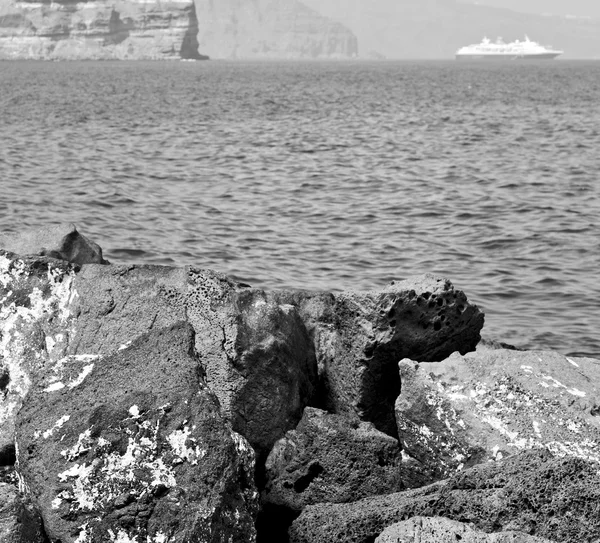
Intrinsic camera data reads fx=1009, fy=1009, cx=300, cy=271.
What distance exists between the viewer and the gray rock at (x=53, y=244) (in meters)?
7.17

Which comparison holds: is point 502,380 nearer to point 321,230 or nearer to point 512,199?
point 321,230

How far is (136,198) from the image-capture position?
1789cm


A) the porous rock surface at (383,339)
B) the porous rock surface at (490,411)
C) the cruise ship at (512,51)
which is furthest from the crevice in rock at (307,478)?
the cruise ship at (512,51)

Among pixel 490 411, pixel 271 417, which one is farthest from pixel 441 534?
pixel 271 417

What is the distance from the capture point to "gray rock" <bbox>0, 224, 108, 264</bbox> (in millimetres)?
7172

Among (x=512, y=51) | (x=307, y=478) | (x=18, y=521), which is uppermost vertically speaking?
(x=512, y=51)

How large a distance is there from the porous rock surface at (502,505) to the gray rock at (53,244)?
11.6ft

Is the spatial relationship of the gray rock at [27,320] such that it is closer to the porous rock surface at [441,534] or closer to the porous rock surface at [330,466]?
the porous rock surface at [330,466]

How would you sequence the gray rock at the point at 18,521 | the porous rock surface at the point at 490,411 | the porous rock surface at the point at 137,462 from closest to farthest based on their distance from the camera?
the gray rock at the point at 18,521
the porous rock surface at the point at 137,462
the porous rock surface at the point at 490,411

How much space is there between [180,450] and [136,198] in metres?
14.2

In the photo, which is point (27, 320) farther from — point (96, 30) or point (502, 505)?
point (96, 30)

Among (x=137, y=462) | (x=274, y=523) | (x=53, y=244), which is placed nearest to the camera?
(x=137, y=462)

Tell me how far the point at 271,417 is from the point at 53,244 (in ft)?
8.81

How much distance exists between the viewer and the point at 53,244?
7.25 m
